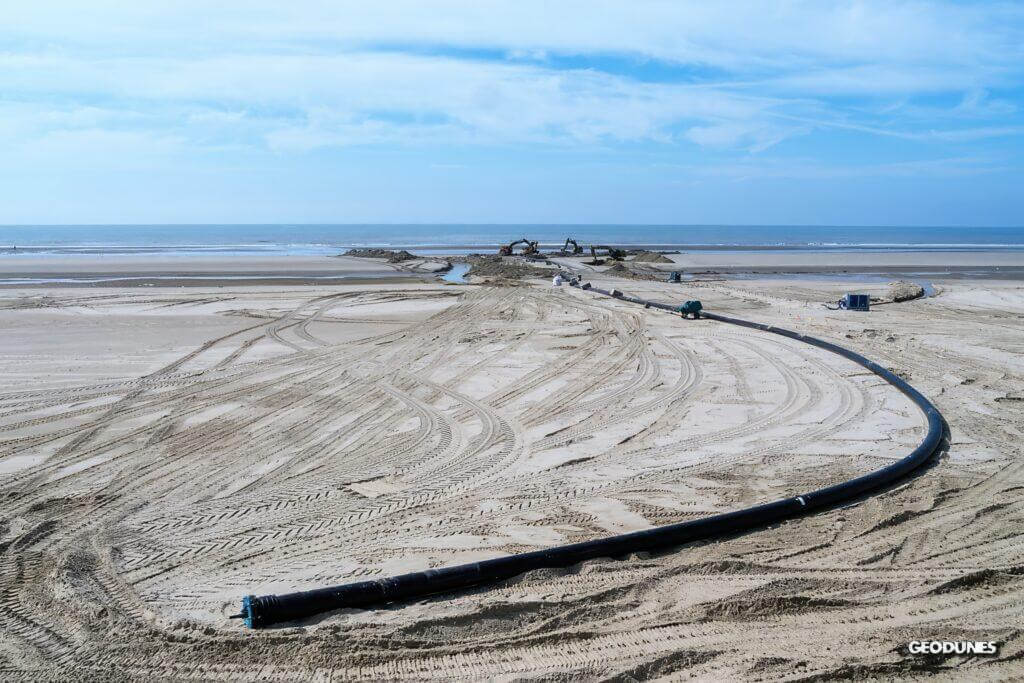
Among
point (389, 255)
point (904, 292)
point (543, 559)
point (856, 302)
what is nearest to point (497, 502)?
point (543, 559)

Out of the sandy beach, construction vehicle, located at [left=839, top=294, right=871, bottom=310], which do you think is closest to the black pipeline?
the sandy beach

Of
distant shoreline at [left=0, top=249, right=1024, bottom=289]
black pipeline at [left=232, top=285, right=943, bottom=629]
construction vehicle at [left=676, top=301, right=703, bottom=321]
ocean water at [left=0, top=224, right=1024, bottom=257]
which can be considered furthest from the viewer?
ocean water at [left=0, top=224, right=1024, bottom=257]

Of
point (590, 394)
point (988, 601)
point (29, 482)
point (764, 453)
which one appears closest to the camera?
point (988, 601)

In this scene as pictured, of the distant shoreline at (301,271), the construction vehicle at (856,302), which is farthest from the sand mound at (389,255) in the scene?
the construction vehicle at (856,302)

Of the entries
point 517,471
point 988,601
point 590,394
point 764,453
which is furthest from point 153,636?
point 590,394

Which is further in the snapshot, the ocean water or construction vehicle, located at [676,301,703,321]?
the ocean water

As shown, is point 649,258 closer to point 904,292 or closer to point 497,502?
point 904,292

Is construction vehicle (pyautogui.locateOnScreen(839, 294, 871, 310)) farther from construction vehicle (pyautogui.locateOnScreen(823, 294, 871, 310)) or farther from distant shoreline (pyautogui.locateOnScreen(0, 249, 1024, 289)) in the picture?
distant shoreline (pyautogui.locateOnScreen(0, 249, 1024, 289))

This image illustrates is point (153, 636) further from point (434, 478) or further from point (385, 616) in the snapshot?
point (434, 478)
